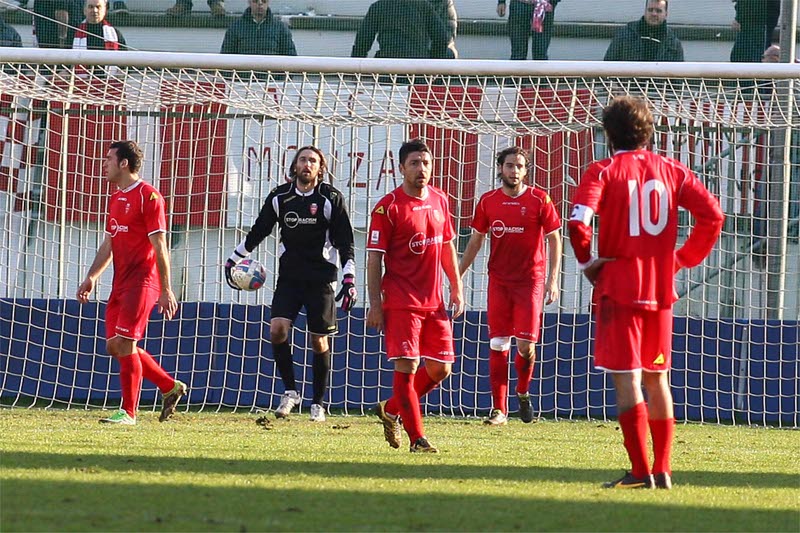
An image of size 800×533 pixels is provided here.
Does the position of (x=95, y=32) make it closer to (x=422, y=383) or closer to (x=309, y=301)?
(x=309, y=301)

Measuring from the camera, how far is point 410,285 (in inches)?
322

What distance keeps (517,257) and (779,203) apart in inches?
135

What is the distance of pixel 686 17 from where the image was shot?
46.0 ft

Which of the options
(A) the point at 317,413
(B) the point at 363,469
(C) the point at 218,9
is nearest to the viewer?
(B) the point at 363,469

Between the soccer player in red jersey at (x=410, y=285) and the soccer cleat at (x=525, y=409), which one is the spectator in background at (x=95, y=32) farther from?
the soccer player in red jersey at (x=410, y=285)

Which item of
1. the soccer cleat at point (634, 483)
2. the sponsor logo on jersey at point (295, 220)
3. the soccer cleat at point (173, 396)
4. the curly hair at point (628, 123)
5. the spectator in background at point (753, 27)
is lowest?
the soccer cleat at point (634, 483)

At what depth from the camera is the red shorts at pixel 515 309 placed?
10.7 meters

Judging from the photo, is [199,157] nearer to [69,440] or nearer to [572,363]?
[572,363]

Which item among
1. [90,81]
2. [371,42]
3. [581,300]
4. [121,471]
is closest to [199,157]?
[90,81]

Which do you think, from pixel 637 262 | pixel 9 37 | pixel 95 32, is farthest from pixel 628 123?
pixel 9 37

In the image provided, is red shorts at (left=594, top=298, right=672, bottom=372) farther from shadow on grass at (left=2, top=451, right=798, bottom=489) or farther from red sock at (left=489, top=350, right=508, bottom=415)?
red sock at (left=489, top=350, right=508, bottom=415)

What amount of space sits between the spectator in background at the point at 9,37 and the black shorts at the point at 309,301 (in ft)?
17.1

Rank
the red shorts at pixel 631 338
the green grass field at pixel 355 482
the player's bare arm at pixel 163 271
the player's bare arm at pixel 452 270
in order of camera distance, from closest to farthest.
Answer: the green grass field at pixel 355 482
the red shorts at pixel 631 338
the player's bare arm at pixel 452 270
the player's bare arm at pixel 163 271

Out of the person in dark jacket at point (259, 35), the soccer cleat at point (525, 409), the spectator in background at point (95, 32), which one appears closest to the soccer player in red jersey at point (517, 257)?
the soccer cleat at point (525, 409)
